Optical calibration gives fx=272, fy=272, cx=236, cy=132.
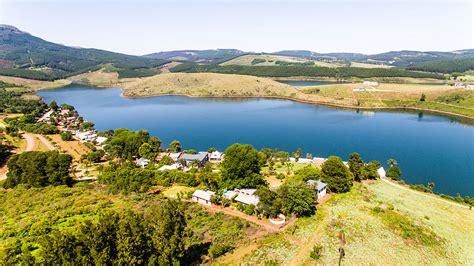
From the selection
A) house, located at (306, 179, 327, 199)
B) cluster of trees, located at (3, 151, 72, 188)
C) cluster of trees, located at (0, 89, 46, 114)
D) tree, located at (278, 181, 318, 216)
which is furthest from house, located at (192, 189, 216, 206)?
cluster of trees, located at (0, 89, 46, 114)

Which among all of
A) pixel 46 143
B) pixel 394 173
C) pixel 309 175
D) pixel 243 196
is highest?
pixel 309 175

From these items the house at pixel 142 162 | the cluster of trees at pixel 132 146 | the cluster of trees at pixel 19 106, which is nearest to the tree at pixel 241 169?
the house at pixel 142 162

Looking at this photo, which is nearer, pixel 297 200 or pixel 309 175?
pixel 297 200

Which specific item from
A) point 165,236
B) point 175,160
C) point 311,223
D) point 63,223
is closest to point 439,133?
point 311,223

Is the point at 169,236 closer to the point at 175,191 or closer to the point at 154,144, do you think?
the point at 175,191

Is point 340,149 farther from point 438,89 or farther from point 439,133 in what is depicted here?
point 438,89

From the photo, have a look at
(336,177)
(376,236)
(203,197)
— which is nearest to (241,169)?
(203,197)
